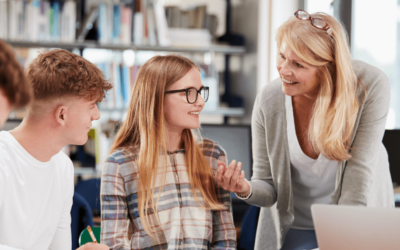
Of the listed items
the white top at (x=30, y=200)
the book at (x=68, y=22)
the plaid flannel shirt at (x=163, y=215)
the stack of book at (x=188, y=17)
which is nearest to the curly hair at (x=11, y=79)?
the white top at (x=30, y=200)

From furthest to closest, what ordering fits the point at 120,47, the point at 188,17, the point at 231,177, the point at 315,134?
the point at 188,17
the point at 120,47
the point at 315,134
the point at 231,177

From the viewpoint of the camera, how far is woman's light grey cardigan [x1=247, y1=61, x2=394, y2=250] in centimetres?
133

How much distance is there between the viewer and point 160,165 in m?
1.31

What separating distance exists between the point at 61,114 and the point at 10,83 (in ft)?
1.44

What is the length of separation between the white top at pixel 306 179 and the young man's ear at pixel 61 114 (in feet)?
2.54

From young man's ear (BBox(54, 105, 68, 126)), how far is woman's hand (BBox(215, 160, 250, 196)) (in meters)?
0.48

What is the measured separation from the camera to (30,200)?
107 cm

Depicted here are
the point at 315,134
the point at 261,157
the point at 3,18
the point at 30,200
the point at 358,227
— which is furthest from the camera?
the point at 3,18

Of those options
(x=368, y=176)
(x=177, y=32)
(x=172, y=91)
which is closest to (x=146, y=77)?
(x=172, y=91)

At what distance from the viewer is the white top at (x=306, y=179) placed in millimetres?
1397

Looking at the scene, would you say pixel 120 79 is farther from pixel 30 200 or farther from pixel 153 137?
pixel 30 200

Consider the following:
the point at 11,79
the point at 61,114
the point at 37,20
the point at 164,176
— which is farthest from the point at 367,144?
the point at 37,20

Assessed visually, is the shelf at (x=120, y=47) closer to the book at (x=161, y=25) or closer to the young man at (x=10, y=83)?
the book at (x=161, y=25)

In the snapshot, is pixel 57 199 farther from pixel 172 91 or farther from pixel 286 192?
pixel 286 192
